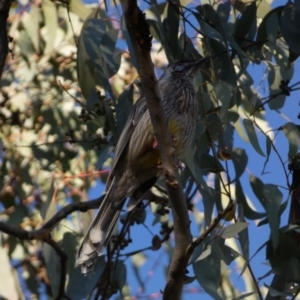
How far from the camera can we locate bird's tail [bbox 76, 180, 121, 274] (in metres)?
2.96

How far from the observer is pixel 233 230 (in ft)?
8.20

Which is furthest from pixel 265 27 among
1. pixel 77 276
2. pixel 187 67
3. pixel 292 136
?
pixel 77 276

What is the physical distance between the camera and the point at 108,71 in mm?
3195

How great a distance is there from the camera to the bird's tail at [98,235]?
296 cm

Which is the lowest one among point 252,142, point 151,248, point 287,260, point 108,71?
point 287,260

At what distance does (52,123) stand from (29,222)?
65 cm

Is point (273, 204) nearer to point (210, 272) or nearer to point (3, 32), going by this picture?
point (210, 272)

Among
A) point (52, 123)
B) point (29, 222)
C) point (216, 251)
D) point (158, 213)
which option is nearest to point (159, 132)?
point (216, 251)

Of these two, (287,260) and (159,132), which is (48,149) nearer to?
(287,260)

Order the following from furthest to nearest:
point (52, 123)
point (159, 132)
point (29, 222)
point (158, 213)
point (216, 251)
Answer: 1. point (52, 123)
2. point (29, 222)
3. point (158, 213)
4. point (216, 251)
5. point (159, 132)

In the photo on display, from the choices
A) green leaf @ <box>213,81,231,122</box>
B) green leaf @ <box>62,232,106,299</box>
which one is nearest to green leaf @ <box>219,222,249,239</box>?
green leaf @ <box>213,81,231,122</box>

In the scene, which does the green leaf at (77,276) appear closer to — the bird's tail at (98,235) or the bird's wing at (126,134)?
the bird's tail at (98,235)

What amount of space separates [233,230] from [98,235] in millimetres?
741

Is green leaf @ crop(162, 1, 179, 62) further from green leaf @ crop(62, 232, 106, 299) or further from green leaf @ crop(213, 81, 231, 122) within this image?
green leaf @ crop(62, 232, 106, 299)
